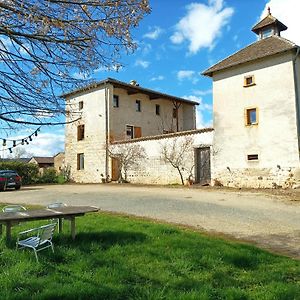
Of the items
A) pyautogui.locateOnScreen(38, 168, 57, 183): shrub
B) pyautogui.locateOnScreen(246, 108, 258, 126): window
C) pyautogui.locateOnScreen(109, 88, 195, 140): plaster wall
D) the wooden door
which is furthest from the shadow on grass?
pyautogui.locateOnScreen(38, 168, 57, 183): shrub

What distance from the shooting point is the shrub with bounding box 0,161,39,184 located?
28600 millimetres

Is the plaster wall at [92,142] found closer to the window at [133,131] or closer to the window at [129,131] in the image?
the window at [129,131]

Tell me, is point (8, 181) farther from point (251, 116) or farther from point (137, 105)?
point (251, 116)

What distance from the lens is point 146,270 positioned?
4.85m

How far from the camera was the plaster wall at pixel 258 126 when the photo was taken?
59.7 ft

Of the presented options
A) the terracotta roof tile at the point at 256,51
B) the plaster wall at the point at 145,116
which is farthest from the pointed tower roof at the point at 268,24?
the plaster wall at the point at 145,116

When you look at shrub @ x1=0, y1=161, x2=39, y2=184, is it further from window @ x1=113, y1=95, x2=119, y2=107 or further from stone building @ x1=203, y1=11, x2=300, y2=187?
stone building @ x1=203, y1=11, x2=300, y2=187

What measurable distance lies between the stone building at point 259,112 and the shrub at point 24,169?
15889 millimetres

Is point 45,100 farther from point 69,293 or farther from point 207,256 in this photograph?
point 207,256

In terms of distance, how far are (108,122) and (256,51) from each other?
12450mm

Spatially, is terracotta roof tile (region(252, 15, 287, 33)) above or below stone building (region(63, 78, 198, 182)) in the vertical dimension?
above

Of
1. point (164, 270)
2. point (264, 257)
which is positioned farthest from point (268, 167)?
point (164, 270)

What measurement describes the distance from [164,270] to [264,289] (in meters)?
1.33

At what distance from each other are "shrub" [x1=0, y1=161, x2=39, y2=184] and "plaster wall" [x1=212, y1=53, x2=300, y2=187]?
1588 centimetres
